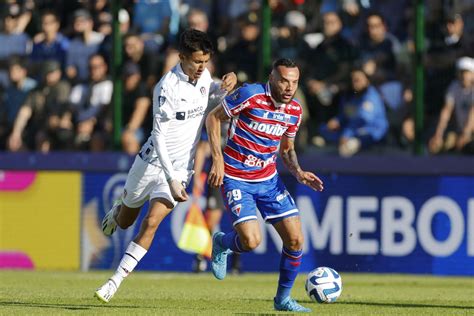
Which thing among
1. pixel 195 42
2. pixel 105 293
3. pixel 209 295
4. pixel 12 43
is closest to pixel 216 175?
pixel 195 42

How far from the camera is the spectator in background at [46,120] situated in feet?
49.1

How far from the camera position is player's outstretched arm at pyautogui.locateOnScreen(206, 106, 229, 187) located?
28.1 ft

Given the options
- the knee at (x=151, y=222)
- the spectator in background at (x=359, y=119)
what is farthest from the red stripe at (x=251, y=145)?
the spectator in background at (x=359, y=119)

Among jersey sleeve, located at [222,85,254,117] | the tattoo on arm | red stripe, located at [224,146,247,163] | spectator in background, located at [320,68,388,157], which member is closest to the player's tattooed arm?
the tattoo on arm

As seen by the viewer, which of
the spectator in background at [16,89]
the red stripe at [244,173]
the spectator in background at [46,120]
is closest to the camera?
the red stripe at [244,173]

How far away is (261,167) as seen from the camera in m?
9.10

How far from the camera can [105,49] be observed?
14.9 metres

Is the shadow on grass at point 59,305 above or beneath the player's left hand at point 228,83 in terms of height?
beneath

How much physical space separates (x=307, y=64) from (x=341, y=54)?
0.46m

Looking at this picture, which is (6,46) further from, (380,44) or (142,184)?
(142,184)

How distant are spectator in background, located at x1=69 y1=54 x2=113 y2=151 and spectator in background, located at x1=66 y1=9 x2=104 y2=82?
0.15 metres

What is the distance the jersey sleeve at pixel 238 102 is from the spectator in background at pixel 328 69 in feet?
16.8

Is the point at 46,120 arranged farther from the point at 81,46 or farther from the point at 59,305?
the point at 59,305

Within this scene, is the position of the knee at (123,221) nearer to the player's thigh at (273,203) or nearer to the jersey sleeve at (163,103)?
the jersey sleeve at (163,103)
